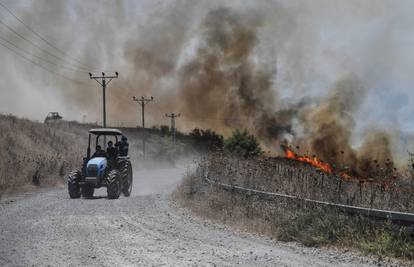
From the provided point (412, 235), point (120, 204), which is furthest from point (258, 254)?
point (120, 204)

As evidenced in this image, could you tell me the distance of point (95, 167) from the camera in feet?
68.9

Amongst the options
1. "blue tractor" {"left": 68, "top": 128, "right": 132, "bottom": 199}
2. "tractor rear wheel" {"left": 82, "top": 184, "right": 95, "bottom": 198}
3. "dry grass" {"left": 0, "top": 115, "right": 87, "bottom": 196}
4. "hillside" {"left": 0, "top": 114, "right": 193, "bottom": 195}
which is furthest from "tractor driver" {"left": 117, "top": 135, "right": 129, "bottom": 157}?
"dry grass" {"left": 0, "top": 115, "right": 87, "bottom": 196}

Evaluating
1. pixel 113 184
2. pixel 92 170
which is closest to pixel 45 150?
pixel 92 170

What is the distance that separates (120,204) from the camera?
18625 millimetres

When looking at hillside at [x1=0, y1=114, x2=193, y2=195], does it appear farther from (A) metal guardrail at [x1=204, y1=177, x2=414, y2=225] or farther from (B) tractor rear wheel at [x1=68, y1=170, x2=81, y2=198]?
(A) metal guardrail at [x1=204, y1=177, x2=414, y2=225]

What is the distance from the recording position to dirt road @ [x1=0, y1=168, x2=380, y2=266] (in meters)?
9.23

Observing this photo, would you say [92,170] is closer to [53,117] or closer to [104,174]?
[104,174]

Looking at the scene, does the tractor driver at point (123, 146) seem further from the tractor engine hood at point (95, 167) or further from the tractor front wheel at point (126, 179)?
the tractor engine hood at point (95, 167)

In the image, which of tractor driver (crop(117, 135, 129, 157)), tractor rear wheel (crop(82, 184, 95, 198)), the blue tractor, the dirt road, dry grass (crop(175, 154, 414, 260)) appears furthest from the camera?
tractor driver (crop(117, 135, 129, 157))

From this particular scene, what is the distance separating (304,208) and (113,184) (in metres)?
9.80

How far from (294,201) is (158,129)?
97296mm

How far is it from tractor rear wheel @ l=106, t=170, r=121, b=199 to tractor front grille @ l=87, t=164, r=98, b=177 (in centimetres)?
52

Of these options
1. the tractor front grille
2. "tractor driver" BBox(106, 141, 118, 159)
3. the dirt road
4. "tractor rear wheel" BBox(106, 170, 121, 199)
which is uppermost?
"tractor driver" BBox(106, 141, 118, 159)

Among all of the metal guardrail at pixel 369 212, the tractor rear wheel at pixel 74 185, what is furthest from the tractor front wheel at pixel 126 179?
the metal guardrail at pixel 369 212
